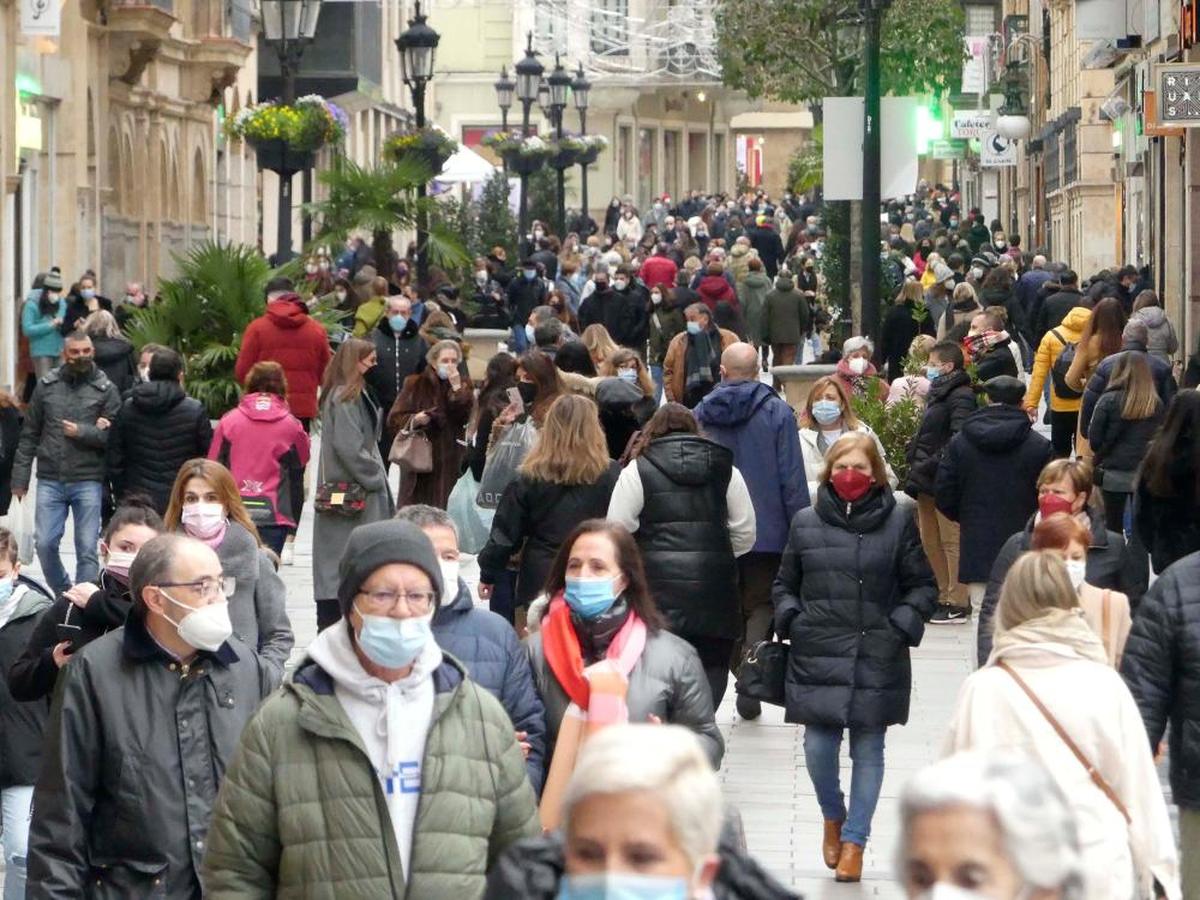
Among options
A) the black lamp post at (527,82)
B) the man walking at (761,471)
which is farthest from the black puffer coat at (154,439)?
the black lamp post at (527,82)

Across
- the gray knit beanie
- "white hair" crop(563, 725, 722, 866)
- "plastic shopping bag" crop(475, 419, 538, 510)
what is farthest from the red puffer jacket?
"white hair" crop(563, 725, 722, 866)

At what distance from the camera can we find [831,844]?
9359 mm

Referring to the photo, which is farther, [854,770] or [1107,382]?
[1107,382]

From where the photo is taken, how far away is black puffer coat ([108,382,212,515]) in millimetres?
14195

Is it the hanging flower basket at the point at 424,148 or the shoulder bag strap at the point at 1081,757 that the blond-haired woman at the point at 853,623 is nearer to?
the shoulder bag strap at the point at 1081,757

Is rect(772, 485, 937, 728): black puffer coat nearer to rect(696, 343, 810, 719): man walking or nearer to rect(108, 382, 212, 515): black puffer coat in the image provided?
rect(696, 343, 810, 719): man walking

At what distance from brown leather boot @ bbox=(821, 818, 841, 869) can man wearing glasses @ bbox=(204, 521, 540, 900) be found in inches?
161

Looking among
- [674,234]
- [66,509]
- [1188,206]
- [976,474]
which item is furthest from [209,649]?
[674,234]

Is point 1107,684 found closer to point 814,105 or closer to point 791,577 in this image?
point 791,577

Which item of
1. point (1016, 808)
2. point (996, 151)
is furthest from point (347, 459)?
point (996, 151)

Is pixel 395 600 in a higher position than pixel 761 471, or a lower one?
lower

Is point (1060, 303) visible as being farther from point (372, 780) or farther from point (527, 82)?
point (372, 780)

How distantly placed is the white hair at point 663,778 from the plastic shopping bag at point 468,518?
30.1ft

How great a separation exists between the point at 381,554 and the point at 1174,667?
274 centimetres
